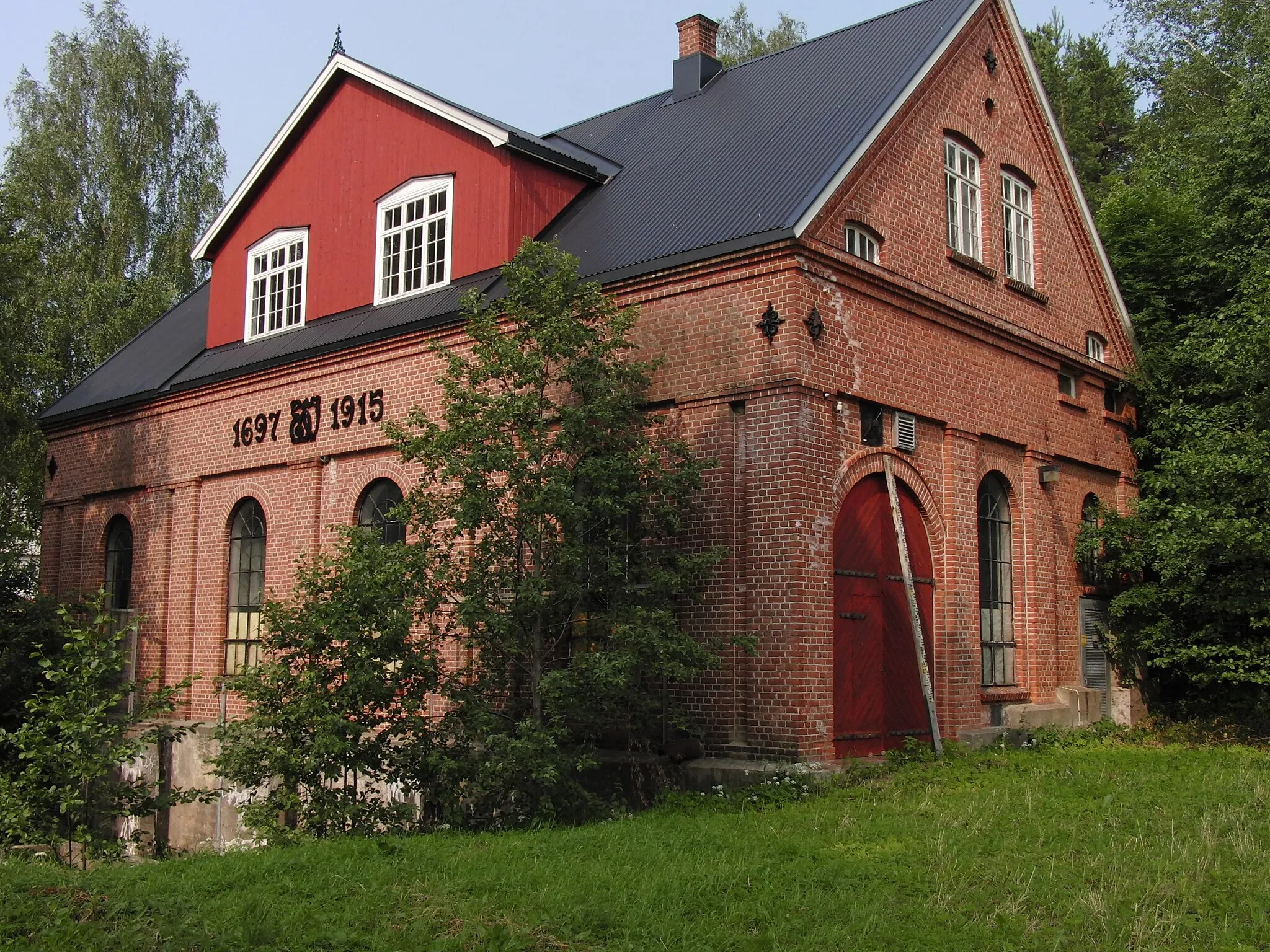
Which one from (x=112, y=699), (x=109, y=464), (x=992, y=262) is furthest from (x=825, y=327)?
(x=109, y=464)

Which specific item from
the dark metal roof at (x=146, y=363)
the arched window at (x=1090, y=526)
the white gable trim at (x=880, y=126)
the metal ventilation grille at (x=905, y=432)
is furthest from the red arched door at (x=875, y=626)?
the dark metal roof at (x=146, y=363)

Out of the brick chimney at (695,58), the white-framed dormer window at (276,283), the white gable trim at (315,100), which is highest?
the brick chimney at (695,58)

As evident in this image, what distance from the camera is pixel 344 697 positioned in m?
11.8

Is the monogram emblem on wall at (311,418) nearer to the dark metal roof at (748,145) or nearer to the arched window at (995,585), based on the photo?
the dark metal roof at (748,145)

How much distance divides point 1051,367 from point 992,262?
6.43 ft

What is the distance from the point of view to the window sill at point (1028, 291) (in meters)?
17.2

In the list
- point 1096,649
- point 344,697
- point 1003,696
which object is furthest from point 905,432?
point 344,697

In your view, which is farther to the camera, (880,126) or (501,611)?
(880,126)

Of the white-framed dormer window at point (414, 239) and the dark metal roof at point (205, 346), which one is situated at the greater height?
the white-framed dormer window at point (414, 239)

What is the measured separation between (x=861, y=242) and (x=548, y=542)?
208 inches

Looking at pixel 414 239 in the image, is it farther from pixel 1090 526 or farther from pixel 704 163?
pixel 1090 526

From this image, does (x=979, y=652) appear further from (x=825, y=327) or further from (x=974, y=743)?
(x=825, y=327)

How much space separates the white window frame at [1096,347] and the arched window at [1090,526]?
6.96 ft

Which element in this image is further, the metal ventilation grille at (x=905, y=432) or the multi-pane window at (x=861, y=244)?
the metal ventilation grille at (x=905, y=432)
